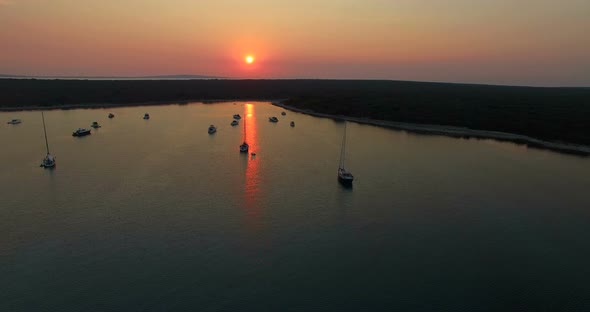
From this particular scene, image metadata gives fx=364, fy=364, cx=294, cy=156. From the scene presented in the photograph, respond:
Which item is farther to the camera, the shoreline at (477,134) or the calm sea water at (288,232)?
the shoreline at (477,134)

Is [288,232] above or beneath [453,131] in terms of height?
beneath

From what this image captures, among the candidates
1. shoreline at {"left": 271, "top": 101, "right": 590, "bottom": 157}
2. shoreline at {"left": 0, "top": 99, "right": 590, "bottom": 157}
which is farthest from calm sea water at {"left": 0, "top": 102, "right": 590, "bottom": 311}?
shoreline at {"left": 0, "top": 99, "right": 590, "bottom": 157}

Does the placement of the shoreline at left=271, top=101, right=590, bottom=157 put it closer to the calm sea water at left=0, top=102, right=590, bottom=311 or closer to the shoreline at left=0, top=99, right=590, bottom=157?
the shoreline at left=0, top=99, right=590, bottom=157

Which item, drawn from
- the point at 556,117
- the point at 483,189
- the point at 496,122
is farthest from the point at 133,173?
the point at 556,117

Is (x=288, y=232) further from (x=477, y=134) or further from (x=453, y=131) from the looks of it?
(x=453, y=131)

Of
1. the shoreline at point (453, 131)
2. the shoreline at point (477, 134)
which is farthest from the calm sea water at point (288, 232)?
the shoreline at point (453, 131)

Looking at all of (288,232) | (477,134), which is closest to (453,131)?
(477,134)

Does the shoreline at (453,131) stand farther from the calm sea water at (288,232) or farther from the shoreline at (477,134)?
the calm sea water at (288,232)

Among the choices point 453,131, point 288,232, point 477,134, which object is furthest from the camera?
point 453,131
